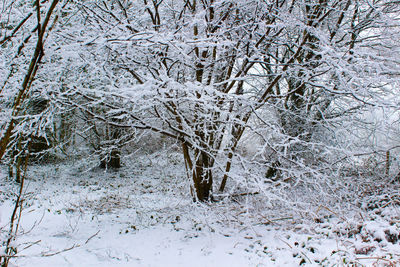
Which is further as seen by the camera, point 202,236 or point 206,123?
point 206,123

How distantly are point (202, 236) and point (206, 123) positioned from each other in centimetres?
221

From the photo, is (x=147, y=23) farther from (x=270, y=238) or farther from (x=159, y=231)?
(x=270, y=238)

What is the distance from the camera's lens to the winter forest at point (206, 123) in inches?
136

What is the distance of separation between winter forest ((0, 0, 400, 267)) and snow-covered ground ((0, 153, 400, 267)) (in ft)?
0.09

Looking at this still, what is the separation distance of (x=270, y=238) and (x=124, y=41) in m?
3.72

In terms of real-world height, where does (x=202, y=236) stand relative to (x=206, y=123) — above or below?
below

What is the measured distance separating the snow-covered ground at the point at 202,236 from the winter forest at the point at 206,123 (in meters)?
0.03

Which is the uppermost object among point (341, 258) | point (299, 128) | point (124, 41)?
point (124, 41)

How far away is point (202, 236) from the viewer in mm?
4707

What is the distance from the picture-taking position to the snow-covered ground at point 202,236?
344cm

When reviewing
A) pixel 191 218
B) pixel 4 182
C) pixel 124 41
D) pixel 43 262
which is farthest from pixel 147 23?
pixel 4 182

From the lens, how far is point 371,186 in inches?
218

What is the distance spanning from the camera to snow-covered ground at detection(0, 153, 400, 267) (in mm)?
3436

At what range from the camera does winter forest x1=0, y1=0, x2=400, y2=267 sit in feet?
11.3
